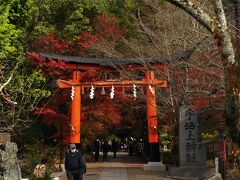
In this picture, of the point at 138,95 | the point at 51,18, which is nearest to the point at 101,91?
the point at 138,95

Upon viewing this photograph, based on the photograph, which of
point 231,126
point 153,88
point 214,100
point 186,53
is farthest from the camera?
point 153,88

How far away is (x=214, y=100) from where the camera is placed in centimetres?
2027

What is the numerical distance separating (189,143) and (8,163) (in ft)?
25.9

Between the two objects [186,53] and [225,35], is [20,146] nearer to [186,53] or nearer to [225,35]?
[186,53]

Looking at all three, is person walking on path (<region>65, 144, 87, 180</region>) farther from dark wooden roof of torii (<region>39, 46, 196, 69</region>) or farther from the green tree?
dark wooden roof of torii (<region>39, 46, 196, 69</region>)

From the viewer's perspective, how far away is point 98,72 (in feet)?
87.0

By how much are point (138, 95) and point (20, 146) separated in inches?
292

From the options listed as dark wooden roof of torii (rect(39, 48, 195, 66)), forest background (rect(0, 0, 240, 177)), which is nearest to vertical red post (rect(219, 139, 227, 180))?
forest background (rect(0, 0, 240, 177))

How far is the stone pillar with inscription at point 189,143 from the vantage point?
785 inches

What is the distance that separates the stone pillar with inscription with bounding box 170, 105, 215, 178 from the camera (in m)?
19.9

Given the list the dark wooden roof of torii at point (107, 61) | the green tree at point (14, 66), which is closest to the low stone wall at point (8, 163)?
the green tree at point (14, 66)

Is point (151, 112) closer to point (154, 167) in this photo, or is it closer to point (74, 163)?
point (154, 167)

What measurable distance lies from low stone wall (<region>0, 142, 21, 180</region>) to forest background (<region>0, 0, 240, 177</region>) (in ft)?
3.05

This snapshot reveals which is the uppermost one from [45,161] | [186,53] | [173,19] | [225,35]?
[173,19]
